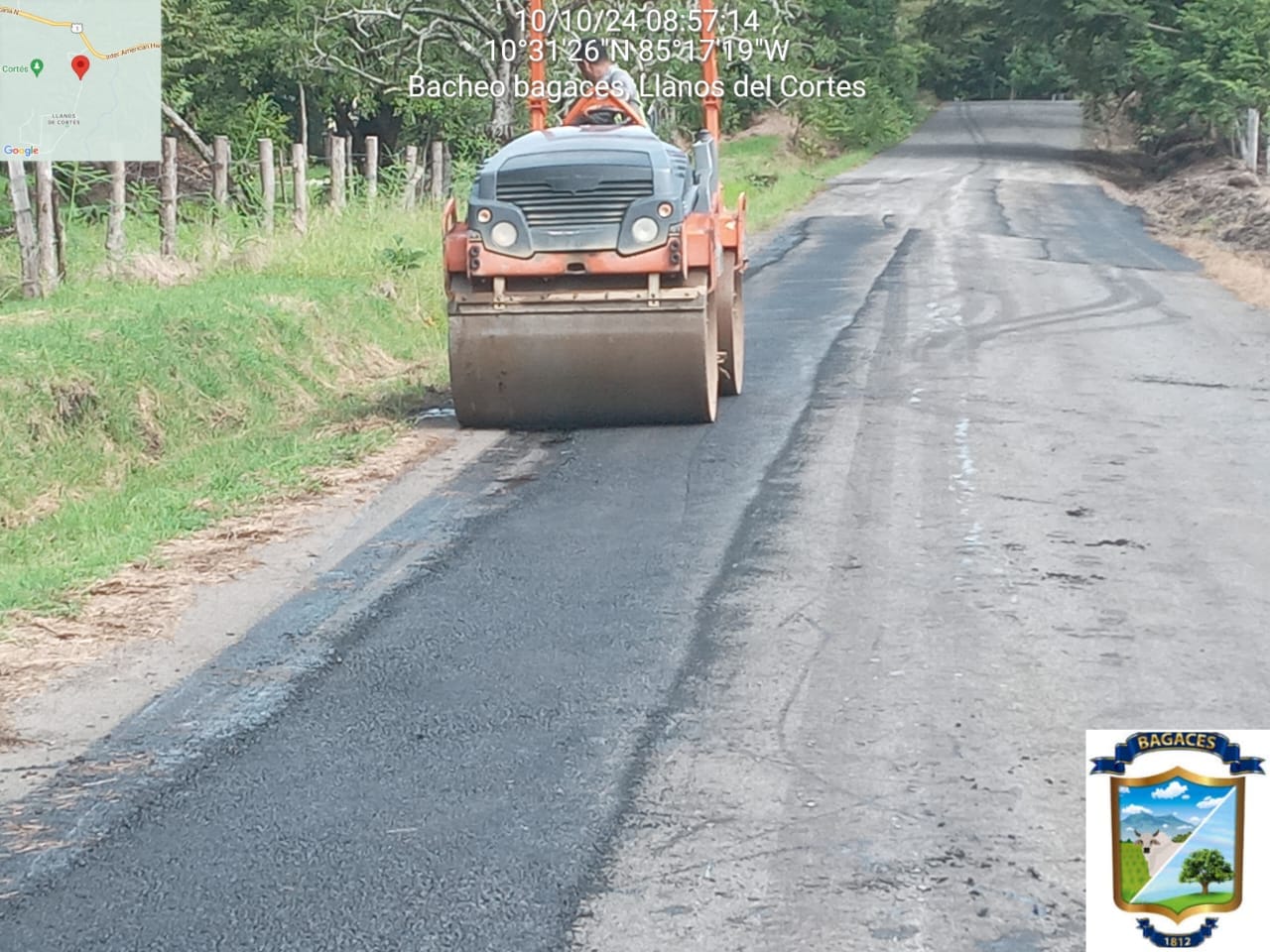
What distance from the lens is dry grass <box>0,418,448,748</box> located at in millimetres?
7039

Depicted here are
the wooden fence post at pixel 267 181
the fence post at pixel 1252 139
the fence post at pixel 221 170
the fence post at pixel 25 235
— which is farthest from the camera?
the fence post at pixel 1252 139

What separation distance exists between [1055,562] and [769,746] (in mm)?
2717

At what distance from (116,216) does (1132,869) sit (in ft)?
49.5

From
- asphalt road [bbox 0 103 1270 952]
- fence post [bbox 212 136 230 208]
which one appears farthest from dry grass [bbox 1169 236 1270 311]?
fence post [bbox 212 136 230 208]

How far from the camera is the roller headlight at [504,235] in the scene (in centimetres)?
1131

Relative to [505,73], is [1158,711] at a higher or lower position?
lower

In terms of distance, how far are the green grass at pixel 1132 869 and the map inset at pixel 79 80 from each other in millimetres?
12641

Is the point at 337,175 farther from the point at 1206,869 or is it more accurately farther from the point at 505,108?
the point at 1206,869

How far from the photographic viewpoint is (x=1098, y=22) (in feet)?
145

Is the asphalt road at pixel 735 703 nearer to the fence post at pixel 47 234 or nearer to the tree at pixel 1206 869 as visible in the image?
the tree at pixel 1206 869

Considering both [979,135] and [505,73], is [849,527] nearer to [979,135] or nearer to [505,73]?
[505,73]

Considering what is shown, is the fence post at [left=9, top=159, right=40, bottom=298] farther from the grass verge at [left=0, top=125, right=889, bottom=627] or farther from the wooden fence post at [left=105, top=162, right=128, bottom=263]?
the wooden fence post at [left=105, top=162, right=128, bottom=263]

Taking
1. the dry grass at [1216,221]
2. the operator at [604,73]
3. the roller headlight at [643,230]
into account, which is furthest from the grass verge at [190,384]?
the dry grass at [1216,221]

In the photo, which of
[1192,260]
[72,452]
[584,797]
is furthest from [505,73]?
[584,797]
